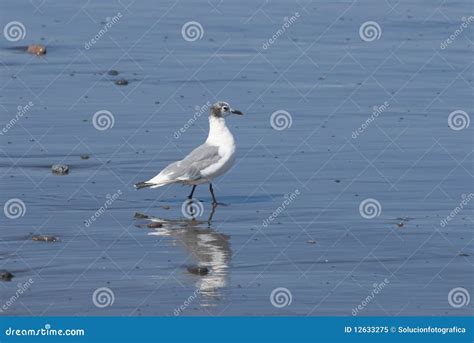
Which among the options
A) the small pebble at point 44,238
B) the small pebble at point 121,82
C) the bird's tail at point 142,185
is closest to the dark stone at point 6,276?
the small pebble at point 44,238

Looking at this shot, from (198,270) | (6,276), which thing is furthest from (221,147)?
(6,276)

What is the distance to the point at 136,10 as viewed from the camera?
80.0 ft

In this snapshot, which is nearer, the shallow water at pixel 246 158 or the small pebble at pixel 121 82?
the shallow water at pixel 246 158

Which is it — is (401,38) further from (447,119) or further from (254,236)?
(254,236)

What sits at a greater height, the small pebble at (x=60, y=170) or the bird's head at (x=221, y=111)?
the bird's head at (x=221, y=111)

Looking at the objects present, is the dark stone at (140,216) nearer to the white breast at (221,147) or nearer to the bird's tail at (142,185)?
the bird's tail at (142,185)

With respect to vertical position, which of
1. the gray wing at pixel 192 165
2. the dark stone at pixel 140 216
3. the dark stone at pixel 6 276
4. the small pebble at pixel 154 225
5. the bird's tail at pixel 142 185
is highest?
the gray wing at pixel 192 165

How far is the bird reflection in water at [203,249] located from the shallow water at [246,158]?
1.0 inches

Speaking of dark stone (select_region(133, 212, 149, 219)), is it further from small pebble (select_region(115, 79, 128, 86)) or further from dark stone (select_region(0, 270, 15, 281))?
small pebble (select_region(115, 79, 128, 86))

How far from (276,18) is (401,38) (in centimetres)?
237

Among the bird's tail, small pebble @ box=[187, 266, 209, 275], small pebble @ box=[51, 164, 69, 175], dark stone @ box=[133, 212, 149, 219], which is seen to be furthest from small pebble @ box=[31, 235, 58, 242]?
small pebble @ box=[51, 164, 69, 175]

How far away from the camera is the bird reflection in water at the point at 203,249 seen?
11258 millimetres

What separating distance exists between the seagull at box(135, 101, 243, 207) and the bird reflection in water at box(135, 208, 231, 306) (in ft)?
2.62

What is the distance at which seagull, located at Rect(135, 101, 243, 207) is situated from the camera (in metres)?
14.4
